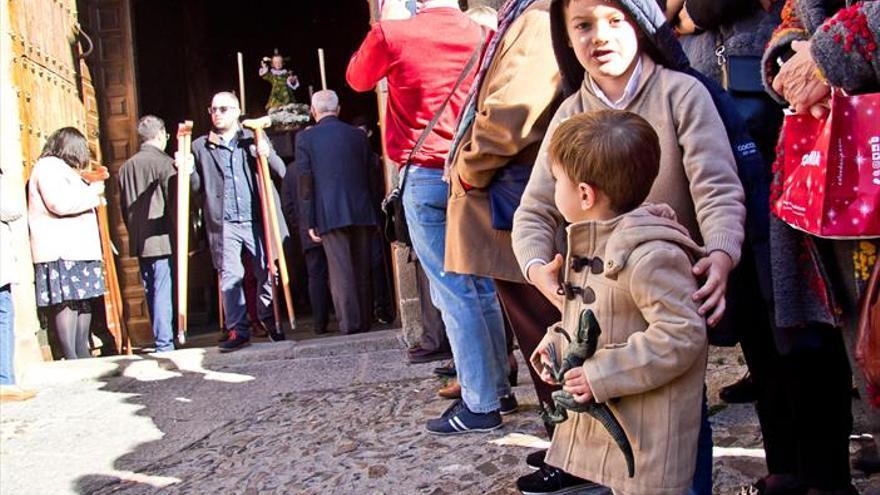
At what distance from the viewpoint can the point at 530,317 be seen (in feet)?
10.7

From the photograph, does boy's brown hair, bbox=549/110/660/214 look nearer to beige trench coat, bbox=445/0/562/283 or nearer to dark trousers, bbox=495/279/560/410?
beige trench coat, bbox=445/0/562/283

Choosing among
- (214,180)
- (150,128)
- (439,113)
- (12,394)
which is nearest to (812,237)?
(439,113)

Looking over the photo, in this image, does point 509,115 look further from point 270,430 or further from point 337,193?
point 337,193

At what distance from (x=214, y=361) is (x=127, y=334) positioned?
5.95ft

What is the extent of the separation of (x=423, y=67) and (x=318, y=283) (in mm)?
4193

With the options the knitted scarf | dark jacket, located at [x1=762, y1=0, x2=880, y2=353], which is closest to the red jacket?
the knitted scarf

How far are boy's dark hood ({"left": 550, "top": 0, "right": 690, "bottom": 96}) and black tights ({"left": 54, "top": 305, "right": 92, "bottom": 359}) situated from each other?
5.63 m

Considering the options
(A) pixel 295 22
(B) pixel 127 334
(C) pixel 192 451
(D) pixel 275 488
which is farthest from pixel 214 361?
(A) pixel 295 22

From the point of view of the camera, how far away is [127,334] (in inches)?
319

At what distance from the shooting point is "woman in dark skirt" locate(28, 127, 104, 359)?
6.93m

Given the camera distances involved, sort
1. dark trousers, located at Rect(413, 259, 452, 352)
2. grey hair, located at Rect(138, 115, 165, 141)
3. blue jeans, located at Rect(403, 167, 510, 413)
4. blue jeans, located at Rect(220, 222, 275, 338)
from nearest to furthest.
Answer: blue jeans, located at Rect(403, 167, 510, 413) → dark trousers, located at Rect(413, 259, 452, 352) → blue jeans, located at Rect(220, 222, 275, 338) → grey hair, located at Rect(138, 115, 165, 141)

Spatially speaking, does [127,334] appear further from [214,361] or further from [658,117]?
[658,117]

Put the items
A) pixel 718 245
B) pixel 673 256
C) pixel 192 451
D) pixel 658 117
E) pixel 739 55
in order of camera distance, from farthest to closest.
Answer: pixel 192 451, pixel 739 55, pixel 658 117, pixel 718 245, pixel 673 256

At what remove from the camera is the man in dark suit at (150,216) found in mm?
7609
